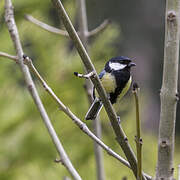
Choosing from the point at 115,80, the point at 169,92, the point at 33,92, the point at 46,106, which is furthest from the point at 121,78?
the point at 46,106

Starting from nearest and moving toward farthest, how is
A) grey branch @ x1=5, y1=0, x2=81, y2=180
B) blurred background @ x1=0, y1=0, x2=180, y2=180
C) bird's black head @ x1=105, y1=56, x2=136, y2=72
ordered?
1. grey branch @ x1=5, y1=0, x2=81, y2=180
2. bird's black head @ x1=105, y1=56, x2=136, y2=72
3. blurred background @ x1=0, y1=0, x2=180, y2=180

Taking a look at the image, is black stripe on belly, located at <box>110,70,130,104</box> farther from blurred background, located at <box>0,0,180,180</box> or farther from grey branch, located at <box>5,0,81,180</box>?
blurred background, located at <box>0,0,180,180</box>

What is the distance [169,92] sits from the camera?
2.49 ft

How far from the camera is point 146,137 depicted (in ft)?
9.50

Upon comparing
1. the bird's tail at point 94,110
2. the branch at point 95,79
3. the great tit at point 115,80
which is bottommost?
the bird's tail at point 94,110

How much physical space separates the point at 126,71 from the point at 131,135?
1535mm

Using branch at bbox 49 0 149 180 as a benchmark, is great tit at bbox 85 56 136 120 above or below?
below

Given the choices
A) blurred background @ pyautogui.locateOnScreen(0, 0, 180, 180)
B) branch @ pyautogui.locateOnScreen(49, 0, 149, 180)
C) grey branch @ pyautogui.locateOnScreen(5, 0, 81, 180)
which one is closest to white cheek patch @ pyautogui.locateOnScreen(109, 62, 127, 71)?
grey branch @ pyautogui.locateOnScreen(5, 0, 81, 180)

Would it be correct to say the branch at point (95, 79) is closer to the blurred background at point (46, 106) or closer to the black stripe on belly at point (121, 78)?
the black stripe on belly at point (121, 78)

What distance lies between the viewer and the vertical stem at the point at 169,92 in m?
0.74

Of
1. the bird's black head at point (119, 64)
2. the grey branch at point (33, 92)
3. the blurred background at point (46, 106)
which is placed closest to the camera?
the grey branch at point (33, 92)

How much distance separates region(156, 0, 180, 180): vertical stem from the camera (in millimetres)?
742

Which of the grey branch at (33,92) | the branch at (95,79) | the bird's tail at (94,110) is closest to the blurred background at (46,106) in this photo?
the bird's tail at (94,110)

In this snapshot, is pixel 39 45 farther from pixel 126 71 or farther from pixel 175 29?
pixel 175 29
